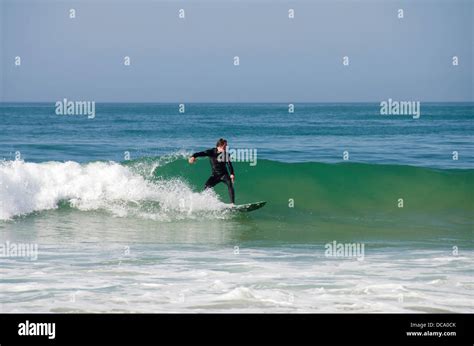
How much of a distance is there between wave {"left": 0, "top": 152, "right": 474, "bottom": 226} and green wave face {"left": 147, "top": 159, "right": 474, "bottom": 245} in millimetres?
31

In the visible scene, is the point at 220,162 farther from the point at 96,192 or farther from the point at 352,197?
the point at 352,197

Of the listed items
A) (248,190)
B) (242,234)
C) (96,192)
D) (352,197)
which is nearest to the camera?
(242,234)

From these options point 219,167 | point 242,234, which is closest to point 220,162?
point 219,167

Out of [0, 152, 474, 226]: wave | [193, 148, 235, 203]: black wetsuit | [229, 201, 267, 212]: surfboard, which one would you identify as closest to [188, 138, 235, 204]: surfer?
[193, 148, 235, 203]: black wetsuit

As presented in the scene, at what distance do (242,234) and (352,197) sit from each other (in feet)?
23.9

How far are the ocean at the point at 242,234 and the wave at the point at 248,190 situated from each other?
57mm

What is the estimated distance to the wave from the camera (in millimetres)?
19938

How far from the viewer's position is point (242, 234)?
55.0ft

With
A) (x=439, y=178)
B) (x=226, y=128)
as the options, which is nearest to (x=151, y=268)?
(x=439, y=178)

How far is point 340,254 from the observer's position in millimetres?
14273

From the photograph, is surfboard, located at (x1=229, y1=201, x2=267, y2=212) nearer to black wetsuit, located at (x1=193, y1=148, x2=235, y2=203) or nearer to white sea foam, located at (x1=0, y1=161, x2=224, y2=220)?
white sea foam, located at (x1=0, y1=161, x2=224, y2=220)

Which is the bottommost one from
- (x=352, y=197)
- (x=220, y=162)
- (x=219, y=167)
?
(x=352, y=197)

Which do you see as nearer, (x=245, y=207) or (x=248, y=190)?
(x=245, y=207)
